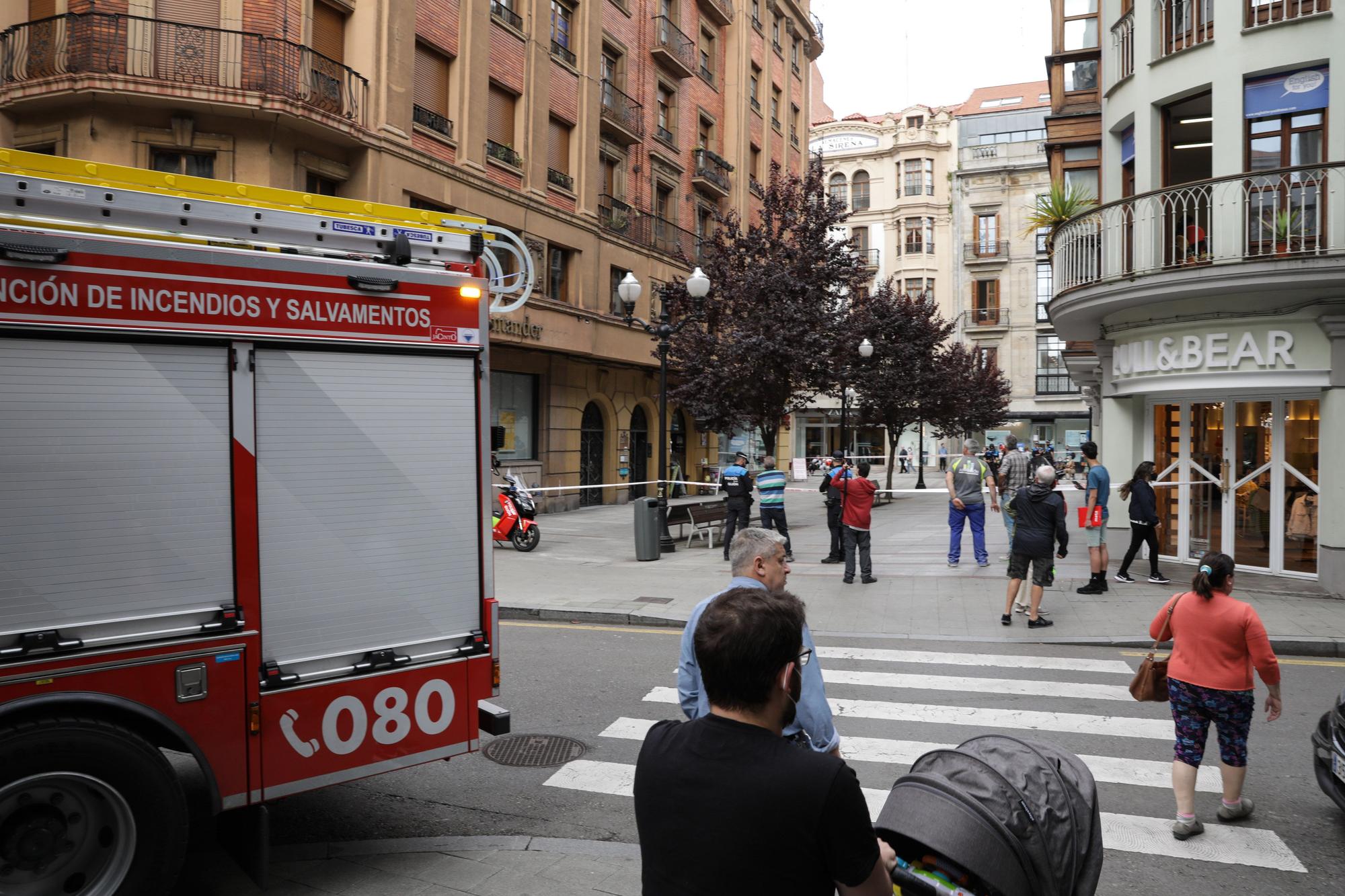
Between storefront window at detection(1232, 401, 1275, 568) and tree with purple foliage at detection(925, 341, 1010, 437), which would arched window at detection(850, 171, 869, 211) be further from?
storefront window at detection(1232, 401, 1275, 568)

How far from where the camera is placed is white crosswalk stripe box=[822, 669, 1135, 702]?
761cm

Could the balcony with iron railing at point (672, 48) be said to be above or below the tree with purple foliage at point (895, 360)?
above

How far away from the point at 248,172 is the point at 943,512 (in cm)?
1911

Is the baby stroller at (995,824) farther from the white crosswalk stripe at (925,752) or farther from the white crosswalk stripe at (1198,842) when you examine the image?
the white crosswalk stripe at (925,752)

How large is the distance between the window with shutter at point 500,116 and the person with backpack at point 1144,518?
16820 mm

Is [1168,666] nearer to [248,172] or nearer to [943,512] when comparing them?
[248,172]

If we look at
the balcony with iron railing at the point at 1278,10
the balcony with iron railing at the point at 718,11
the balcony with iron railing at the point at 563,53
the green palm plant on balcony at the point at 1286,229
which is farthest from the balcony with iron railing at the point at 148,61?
the balcony with iron railing at the point at 718,11

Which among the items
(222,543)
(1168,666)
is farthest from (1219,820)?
(222,543)

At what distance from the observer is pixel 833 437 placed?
6475 cm

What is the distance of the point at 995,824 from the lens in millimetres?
2686

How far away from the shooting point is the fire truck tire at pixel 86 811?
3.46 meters

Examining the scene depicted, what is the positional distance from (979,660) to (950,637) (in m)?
1.01

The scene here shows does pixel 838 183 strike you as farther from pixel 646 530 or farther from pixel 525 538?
pixel 646 530

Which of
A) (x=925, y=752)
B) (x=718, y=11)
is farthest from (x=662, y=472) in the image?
(x=718, y=11)
